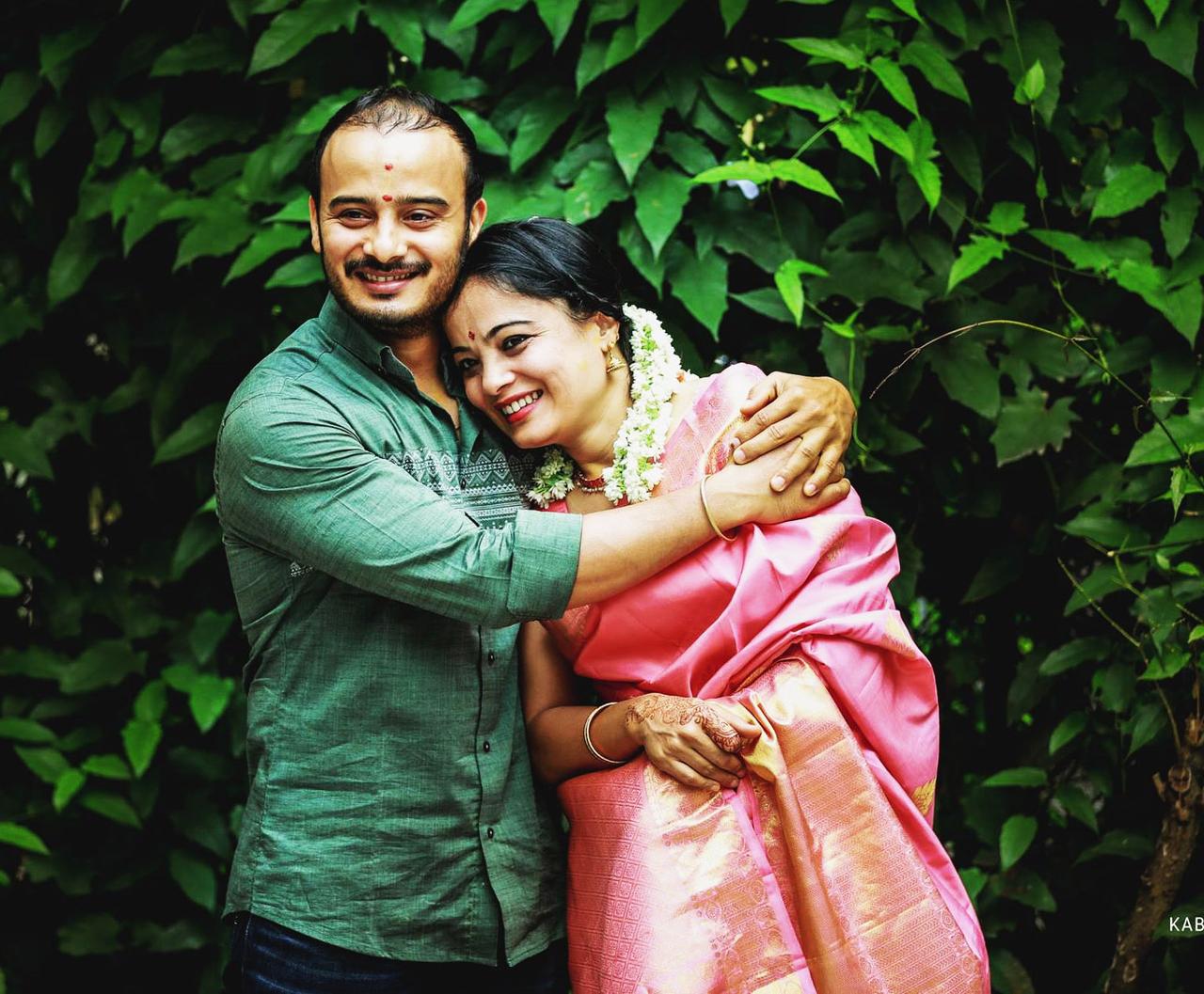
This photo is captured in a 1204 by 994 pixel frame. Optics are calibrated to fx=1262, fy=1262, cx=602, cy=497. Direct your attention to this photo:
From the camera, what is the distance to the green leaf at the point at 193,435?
120 inches

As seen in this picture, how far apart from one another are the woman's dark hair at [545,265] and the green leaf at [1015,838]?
55.9 inches

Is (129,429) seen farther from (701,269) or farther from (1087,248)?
(1087,248)

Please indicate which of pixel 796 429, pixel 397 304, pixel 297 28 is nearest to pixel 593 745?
pixel 796 429

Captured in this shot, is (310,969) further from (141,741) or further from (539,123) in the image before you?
(539,123)

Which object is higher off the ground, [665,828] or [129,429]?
[129,429]

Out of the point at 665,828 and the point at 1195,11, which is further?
the point at 1195,11

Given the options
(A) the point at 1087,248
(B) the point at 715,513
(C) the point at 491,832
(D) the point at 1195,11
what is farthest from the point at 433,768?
(D) the point at 1195,11

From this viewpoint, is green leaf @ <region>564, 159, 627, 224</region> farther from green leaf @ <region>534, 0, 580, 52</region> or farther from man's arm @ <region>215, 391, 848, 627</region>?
man's arm @ <region>215, 391, 848, 627</region>

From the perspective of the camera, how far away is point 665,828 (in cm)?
197

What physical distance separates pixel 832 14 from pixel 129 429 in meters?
2.10

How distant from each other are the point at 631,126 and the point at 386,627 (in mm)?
1262

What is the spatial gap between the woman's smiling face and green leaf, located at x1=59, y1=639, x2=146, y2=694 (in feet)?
4.97

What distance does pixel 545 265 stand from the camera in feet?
7.17

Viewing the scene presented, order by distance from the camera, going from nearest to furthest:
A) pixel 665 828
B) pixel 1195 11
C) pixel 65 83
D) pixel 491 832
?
pixel 665 828 < pixel 491 832 < pixel 1195 11 < pixel 65 83
